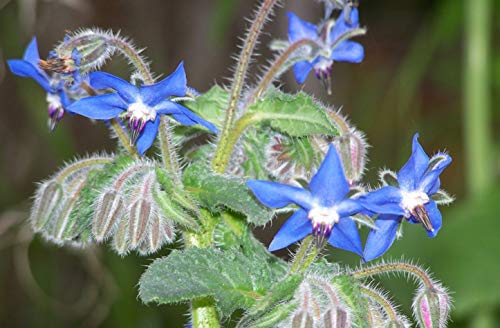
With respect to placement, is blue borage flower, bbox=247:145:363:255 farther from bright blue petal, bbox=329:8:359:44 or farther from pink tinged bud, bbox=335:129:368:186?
bright blue petal, bbox=329:8:359:44

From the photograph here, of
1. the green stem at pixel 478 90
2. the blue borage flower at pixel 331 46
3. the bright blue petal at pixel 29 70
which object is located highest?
the green stem at pixel 478 90

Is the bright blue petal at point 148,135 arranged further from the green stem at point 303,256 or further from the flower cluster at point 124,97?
the green stem at point 303,256

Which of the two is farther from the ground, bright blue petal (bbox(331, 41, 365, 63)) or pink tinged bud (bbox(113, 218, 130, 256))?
bright blue petal (bbox(331, 41, 365, 63))

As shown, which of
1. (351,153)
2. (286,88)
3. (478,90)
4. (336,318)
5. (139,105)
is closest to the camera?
(336,318)

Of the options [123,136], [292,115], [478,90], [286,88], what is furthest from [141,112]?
[286,88]

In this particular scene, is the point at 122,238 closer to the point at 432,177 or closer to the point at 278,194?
the point at 278,194

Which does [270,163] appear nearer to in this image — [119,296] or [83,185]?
[83,185]

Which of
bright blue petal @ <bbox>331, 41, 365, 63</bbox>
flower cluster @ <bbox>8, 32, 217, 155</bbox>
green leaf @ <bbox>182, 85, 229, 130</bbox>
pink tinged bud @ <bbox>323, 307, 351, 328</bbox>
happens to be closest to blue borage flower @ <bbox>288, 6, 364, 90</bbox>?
bright blue petal @ <bbox>331, 41, 365, 63</bbox>

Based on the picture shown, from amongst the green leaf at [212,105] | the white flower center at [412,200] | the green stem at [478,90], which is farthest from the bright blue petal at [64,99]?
the green stem at [478,90]
